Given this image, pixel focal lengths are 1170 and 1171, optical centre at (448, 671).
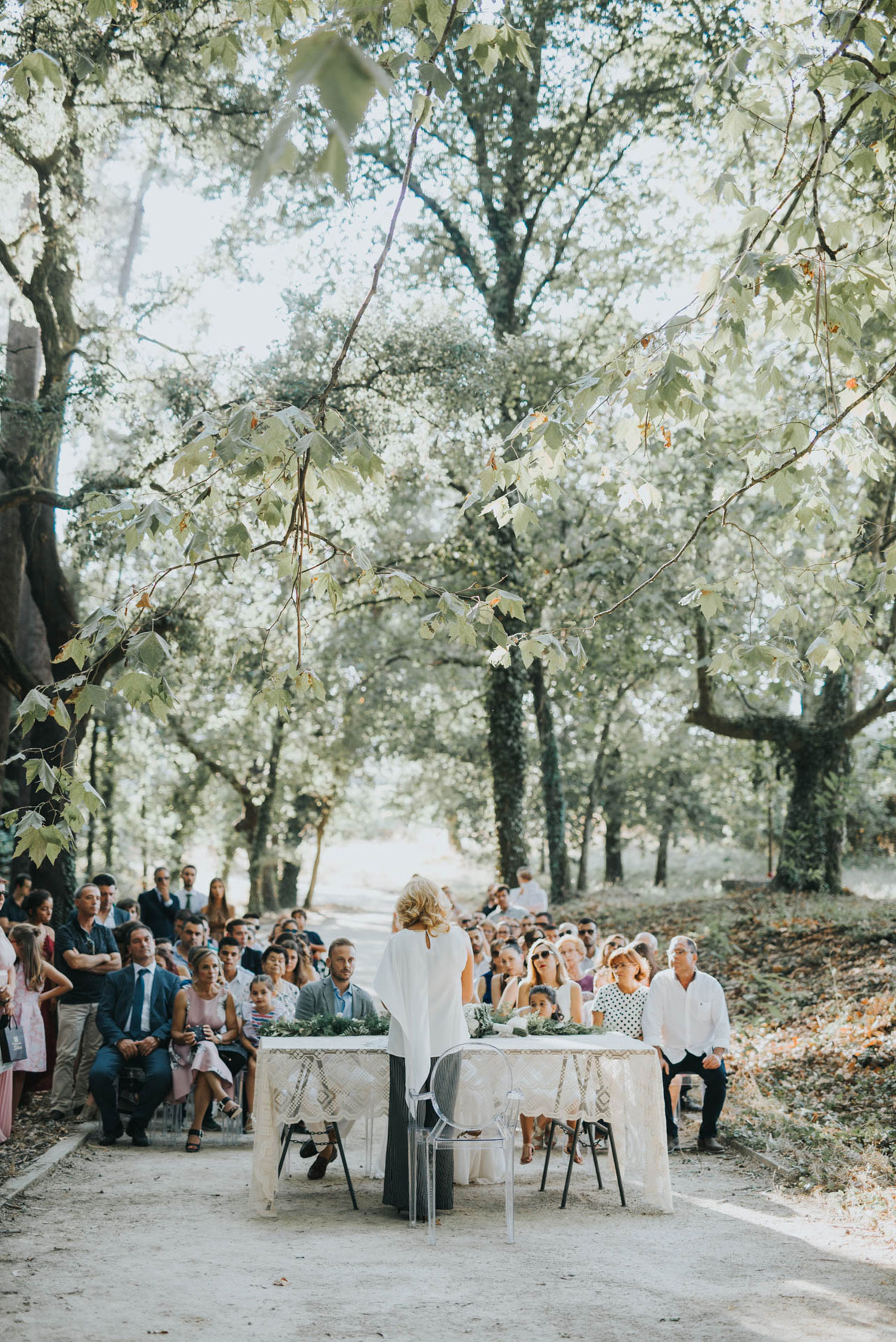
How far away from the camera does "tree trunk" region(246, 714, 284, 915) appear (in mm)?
29953

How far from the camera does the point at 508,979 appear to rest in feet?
33.3

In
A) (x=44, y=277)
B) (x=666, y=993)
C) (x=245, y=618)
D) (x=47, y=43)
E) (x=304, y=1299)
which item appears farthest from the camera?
(x=245, y=618)

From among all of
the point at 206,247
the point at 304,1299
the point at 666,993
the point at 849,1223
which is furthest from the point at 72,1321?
the point at 206,247

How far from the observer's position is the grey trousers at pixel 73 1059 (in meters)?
9.64

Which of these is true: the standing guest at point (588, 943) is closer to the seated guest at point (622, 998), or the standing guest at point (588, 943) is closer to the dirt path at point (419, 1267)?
the seated guest at point (622, 998)

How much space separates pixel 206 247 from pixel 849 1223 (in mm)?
15814

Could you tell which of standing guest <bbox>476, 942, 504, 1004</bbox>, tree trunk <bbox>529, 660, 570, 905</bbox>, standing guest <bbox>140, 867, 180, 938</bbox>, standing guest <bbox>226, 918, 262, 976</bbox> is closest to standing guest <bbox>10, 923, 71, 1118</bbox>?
standing guest <bbox>226, 918, 262, 976</bbox>

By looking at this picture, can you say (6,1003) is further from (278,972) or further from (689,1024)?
(689,1024)

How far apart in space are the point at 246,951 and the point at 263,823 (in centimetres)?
2021

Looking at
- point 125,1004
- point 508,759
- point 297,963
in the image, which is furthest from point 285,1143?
point 508,759

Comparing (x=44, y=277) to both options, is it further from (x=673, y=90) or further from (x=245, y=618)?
(x=673, y=90)

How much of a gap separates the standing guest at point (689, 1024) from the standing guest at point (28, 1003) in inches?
187

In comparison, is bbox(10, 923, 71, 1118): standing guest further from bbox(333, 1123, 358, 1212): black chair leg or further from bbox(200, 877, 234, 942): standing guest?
bbox(200, 877, 234, 942): standing guest

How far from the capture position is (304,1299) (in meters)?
5.25
